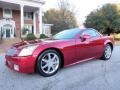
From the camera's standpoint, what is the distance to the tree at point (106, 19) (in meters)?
29.4

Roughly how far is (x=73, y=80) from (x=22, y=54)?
4.51 ft

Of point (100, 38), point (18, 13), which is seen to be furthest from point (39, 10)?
point (100, 38)

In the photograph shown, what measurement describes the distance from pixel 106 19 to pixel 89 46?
25.3 m

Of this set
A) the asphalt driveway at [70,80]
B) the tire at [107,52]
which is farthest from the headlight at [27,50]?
the tire at [107,52]

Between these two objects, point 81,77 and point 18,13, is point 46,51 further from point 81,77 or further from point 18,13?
point 18,13

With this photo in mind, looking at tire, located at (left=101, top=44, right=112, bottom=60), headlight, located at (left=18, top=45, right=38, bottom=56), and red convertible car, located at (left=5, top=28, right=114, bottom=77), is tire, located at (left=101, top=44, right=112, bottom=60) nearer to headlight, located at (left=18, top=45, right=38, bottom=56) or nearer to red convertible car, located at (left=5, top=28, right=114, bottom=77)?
red convertible car, located at (left=5, top=28, right=114, bottom=77)

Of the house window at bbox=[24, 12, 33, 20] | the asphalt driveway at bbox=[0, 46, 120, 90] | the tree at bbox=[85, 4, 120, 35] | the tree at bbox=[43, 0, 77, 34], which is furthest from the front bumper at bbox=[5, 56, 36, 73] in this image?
the tree at bbox=[43, 0, 77, 34]

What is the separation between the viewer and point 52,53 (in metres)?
4.88

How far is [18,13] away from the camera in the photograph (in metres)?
27.9

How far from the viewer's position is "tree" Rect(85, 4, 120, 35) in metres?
29.4

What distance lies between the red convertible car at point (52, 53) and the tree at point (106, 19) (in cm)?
2406

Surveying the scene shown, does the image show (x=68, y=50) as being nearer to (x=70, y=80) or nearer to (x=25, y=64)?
(x=70, y=80)

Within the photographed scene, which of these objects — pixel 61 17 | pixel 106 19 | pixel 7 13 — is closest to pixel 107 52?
pixel 7 13

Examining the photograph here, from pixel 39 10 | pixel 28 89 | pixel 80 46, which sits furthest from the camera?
pixel 39 10
